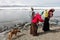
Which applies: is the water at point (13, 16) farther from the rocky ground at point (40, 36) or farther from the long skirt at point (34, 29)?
the long skirt at point (34, 29)

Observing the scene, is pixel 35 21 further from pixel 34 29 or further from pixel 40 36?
pixel 40 36

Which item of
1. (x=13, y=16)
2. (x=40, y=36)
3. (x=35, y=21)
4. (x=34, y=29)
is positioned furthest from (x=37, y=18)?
(x=13, y=16)

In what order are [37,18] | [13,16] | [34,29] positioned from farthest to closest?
1. [13,16]
2. [34,29]
3. [37,18]

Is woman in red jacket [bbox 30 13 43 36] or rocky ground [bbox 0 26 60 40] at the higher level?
woman in red jacket [bbox 30 13 43 36]

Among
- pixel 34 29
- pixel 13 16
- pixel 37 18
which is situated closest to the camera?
pixel 37 18

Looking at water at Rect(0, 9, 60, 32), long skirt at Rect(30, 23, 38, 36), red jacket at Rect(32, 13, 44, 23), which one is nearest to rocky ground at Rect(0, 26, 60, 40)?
long skirt at Rect(30, 23, 38, 36)

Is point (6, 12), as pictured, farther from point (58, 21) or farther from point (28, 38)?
point (28, 38)

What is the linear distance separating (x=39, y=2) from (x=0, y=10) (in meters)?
1.81

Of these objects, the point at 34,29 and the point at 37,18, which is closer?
the point at 37,18

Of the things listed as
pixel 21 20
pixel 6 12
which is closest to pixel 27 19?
pixel 21 20

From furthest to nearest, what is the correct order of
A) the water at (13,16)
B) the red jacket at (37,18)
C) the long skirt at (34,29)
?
the water at (13,16)
the long skirt at (34,29)
the red jacket at (37,18)

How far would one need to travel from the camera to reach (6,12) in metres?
9.05

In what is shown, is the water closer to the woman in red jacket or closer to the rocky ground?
the rocky ground

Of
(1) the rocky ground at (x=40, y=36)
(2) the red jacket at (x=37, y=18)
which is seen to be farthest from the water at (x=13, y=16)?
(2) the red jacket at (x=37, y=18)
